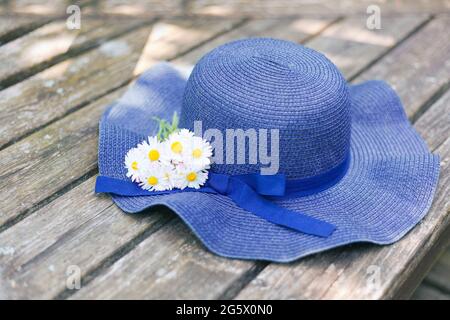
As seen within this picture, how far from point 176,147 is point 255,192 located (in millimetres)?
228

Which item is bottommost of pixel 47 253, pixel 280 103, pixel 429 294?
pixel 429 294

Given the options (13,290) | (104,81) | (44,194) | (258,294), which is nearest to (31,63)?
(104,81)

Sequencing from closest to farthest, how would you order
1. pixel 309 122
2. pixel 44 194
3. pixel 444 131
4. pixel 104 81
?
1. pixel 309 122
2. pixel 44 194
3. pixel 444 131
4. pixel 104 81

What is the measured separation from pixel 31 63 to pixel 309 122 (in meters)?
1.20

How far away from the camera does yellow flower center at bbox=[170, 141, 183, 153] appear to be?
63.7 inches

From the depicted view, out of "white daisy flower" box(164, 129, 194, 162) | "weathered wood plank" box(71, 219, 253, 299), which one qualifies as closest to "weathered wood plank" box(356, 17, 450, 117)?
"white daisy flower" box(164, 129, 194, 162)

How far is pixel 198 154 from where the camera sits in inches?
63.6

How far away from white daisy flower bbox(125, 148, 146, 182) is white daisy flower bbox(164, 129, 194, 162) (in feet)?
0.24

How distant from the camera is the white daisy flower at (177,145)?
1.62 meters

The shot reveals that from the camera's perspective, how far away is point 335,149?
1.67 metres

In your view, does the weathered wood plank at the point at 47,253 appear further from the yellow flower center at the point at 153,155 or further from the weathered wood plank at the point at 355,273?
the weathered wood plank at the point at 355,273

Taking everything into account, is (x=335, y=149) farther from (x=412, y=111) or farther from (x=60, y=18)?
(x=60, y=18)

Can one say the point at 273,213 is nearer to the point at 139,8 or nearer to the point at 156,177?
the point at 156,177

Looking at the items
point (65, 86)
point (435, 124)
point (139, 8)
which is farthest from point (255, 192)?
point (139, 8)
